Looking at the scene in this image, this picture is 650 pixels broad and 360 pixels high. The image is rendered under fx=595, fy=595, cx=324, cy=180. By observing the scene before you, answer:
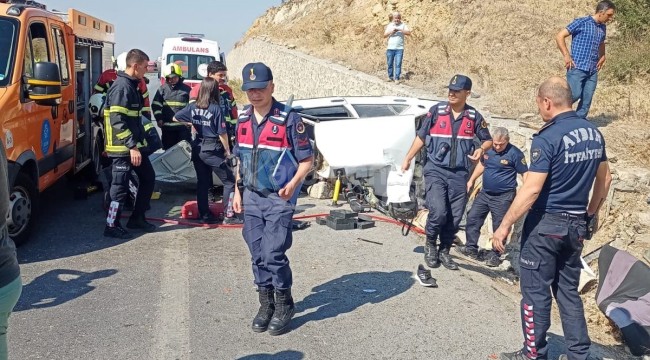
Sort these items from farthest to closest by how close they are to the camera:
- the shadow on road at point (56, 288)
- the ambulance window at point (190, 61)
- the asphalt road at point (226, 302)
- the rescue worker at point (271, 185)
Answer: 1. the ambulance window at point (190, 61)
2. the shadow on road at point (56, 288)
3. the rescue worker at point (271, 185)
4. the asphalt road at point (226, 302)

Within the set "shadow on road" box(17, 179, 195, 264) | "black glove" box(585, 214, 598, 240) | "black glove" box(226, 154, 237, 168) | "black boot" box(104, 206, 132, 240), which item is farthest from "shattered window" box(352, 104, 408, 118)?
"black glove" box(585, 214, 598, 240)

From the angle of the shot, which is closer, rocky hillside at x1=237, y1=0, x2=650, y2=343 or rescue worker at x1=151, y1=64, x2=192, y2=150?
rocky hillside at x1=237, y1=0, x2=650, y2=343

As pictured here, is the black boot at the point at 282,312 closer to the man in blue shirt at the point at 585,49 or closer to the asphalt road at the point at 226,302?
the asphalt road at the point at 226,302

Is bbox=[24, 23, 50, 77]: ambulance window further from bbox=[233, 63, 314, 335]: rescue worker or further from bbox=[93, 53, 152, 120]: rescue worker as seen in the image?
bbox=[233, 63, 314, 335]: rescue worker

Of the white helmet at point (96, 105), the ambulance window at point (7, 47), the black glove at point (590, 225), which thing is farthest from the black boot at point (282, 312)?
the white helmet at point (96, 105)

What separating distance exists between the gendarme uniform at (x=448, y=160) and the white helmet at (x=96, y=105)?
4540 millimetres

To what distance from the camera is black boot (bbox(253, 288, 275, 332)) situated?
173 inches

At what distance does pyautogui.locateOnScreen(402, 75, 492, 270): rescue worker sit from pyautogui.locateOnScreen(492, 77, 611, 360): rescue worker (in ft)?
6.06

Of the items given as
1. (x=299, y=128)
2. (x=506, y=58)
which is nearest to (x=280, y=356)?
(x=299, y=128)

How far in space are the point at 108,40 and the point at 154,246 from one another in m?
5.40

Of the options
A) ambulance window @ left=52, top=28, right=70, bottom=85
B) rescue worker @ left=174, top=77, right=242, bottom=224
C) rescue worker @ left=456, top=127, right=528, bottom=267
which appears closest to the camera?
rescue worker @ left=456, top=127, right=528, bottom=267

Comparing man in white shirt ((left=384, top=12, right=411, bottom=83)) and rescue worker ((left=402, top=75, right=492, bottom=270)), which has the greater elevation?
man in white shirt ((left=384, top=12, right=411, bottom=83))

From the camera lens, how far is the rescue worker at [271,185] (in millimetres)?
4324

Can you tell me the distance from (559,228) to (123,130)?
4402 millimetres
